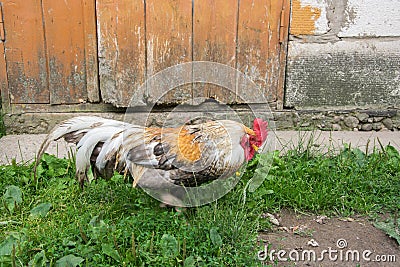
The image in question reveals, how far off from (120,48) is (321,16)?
187 centimetres

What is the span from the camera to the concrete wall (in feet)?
13.8

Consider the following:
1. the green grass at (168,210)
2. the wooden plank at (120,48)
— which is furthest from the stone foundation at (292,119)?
the green grass at (168,210)

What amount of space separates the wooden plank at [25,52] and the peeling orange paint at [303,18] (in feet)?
7.54

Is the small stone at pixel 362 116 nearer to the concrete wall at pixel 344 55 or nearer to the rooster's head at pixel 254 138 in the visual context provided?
the concrete wall at pixel 344 55

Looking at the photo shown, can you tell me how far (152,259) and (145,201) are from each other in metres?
0.68

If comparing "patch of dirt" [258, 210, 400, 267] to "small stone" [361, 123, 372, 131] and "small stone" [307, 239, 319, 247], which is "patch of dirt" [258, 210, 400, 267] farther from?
"small stone" [361, 123, 372, 131]

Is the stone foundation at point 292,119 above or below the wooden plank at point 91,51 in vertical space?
below

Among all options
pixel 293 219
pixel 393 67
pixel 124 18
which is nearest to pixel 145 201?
pixel 293 219

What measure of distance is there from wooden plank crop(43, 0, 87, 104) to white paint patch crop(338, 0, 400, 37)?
2.43 meters

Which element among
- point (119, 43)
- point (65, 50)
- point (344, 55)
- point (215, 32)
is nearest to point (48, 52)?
point (65, 50)

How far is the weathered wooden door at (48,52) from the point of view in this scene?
13.3 feet

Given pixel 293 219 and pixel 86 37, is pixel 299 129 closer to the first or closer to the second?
pixel 293 219

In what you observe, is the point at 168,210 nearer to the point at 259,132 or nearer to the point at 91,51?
the point at 259,132

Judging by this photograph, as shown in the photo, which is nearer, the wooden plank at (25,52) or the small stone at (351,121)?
the wooden plank at (25,52)
